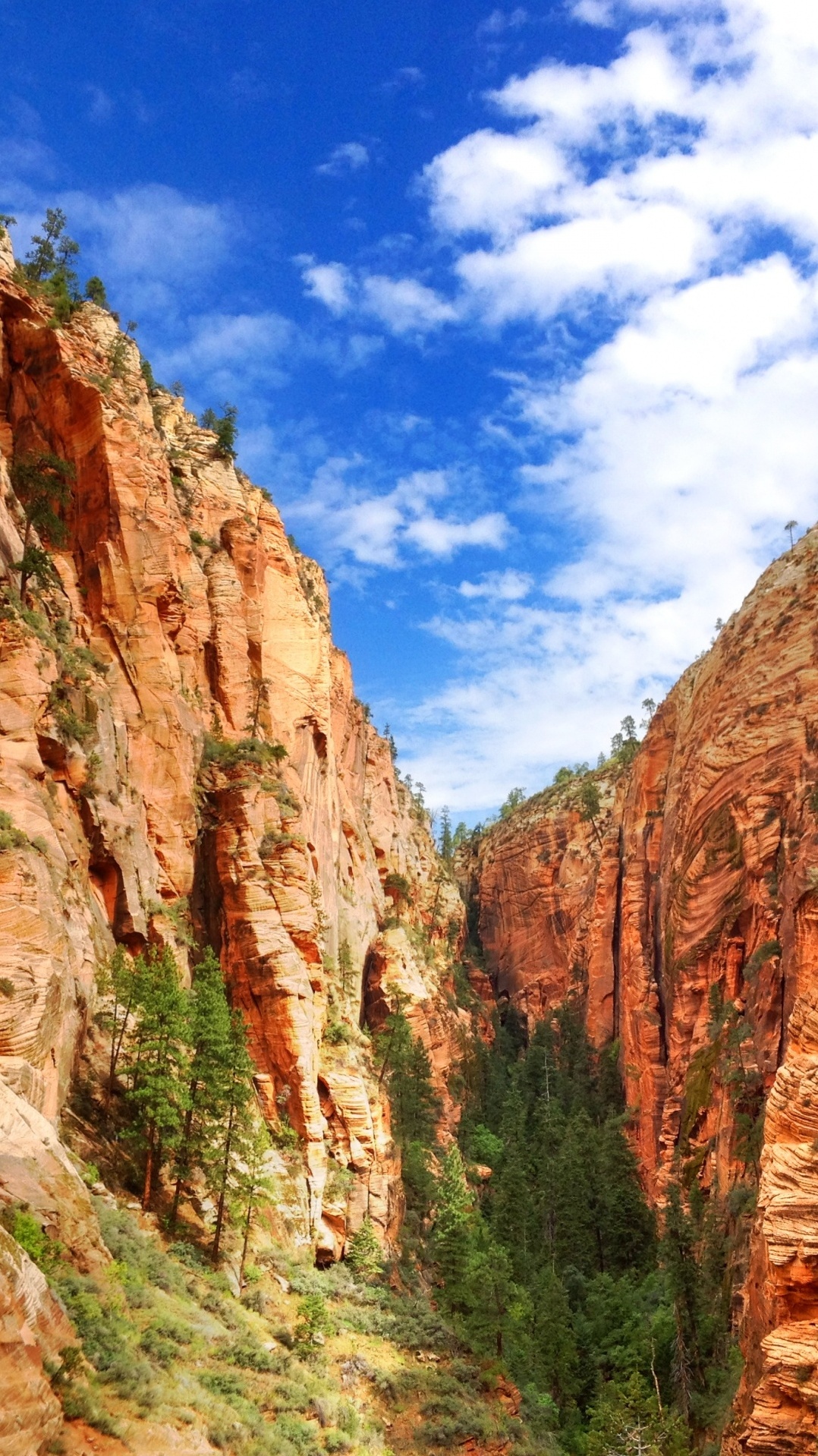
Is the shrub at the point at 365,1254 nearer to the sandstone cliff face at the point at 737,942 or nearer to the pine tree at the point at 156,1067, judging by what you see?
the pine tree at the point at 156,1067

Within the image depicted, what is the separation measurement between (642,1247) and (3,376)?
5770 centimetres

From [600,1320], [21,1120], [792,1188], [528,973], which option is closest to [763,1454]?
[792,1188]

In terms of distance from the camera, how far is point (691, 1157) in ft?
178

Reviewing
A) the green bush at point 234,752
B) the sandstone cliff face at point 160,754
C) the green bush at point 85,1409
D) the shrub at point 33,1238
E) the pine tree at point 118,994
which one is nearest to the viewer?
the green bush at point 85,1409

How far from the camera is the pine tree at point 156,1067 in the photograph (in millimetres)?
29547

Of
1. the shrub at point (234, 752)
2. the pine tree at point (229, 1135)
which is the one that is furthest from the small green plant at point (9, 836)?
the shrub at point (234, 752)

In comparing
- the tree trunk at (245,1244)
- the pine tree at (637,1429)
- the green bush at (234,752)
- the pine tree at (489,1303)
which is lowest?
the pine tree at (637,1429)

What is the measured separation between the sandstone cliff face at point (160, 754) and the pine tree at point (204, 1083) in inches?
154

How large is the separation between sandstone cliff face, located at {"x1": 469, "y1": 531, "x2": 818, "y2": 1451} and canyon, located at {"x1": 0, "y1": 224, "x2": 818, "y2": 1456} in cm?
17

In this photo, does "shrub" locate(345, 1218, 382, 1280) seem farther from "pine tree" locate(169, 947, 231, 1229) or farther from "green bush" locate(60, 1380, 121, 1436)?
"green bush" locate(60, 1380, 121, 1436)

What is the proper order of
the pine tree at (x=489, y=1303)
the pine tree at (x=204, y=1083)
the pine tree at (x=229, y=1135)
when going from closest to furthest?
the pine tree at (x=229, y=1135) → the pine tree at (x=204, y=1083) → the pine tree at (x=489, y=1303)

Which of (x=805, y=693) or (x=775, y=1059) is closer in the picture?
(x=775, y=1059)

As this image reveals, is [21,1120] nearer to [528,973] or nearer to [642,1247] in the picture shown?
[642,1247]

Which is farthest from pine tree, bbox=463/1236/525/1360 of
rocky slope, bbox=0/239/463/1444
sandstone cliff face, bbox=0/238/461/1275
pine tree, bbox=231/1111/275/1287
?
pine tree, bbox=231/1111/275/1287
